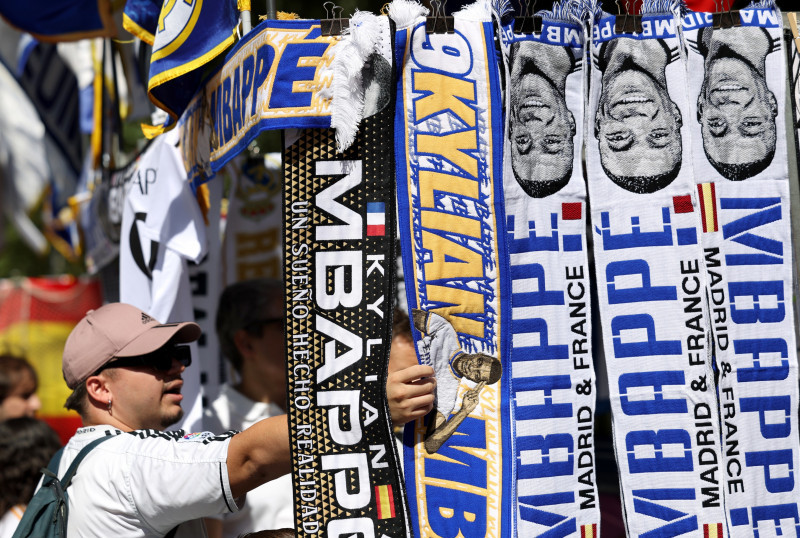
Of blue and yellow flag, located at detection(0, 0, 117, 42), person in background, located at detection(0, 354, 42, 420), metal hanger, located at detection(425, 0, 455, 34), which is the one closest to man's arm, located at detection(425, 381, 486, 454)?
metal hanger, located at detection(425, 0, 455, 34)

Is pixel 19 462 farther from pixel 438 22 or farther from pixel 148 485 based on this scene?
pixel 438 22

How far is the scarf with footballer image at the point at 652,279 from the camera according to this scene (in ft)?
10.2

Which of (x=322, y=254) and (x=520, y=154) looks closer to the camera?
(x=322, y=254)

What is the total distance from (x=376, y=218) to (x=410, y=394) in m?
0.53

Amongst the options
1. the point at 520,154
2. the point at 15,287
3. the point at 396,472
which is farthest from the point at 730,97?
the point at 15,287

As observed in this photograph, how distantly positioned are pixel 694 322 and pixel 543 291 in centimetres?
52

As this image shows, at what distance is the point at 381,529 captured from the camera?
2.60 m

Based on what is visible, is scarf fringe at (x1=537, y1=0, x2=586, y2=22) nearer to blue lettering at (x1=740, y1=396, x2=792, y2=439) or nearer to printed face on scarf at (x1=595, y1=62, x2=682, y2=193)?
printed face on scarf at (x1=595, y1=62, x2=682, y2=193)

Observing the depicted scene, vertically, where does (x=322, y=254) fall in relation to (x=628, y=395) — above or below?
above

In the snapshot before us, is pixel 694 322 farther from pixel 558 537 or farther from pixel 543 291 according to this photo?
pixel 558 537

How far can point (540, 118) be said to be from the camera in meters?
3.16

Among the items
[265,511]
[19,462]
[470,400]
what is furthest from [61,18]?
[470,400]

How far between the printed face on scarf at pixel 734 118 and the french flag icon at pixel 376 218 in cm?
124

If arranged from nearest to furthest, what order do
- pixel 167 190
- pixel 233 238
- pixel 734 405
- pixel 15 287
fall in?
pixel 734 405 → pixel 167 190 → pixel 233 238 → pixel 15 287
